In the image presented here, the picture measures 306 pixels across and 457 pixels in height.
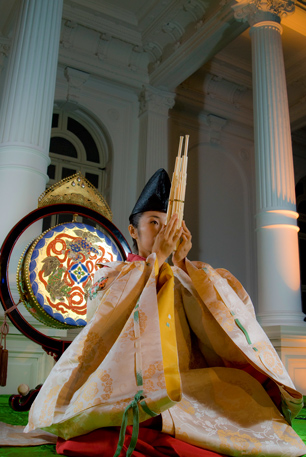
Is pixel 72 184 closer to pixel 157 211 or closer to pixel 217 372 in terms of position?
pixel 157 211

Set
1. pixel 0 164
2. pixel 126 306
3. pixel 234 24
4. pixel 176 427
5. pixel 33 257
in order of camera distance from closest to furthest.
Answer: pixel 176 427
pixel 126 306
pixel 33 257
pixel 0 164
pixel 234 24

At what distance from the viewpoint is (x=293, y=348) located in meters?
4.16

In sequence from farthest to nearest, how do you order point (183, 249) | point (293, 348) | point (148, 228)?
point (293, 348) < point (148, 228) < point (183, 249)

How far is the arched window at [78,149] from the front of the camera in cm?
667

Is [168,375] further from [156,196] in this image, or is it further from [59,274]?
[59,274]

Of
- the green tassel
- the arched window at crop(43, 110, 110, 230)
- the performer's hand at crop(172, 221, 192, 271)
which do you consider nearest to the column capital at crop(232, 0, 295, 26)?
the arched window at crop(43, 110, 110, 230)

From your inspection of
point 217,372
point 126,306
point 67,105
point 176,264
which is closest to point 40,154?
point 176,264

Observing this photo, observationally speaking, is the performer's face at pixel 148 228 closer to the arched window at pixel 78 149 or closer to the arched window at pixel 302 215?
the arched window at pixel 78 149

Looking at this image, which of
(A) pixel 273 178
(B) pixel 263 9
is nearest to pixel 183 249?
(A) pixel 273 178

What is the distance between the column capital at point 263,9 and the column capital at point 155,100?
81.3 inches

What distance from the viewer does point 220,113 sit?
787cm

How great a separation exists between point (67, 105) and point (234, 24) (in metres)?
2.69

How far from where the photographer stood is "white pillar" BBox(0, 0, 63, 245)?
11.3ft

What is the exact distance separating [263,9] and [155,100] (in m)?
2.35
